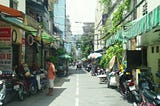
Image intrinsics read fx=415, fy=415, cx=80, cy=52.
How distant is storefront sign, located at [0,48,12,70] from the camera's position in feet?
71.9

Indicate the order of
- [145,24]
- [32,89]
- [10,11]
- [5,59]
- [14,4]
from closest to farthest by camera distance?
[145,24]
[10,11]
[32,89]
[5,59]
[14,4]


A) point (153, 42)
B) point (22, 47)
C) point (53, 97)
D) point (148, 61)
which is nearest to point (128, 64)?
point (148, 61)

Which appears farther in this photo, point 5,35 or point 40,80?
point 40,80

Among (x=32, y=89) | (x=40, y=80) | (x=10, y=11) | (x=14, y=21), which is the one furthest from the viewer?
(x=40, y=80)

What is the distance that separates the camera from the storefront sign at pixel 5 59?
21.9 metres

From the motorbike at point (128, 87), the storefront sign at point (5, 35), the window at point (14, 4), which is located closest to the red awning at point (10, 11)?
the storefront sign at point (5, 35)

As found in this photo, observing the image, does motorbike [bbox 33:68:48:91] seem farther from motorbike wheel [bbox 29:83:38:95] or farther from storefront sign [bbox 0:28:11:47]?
storefront sign [bbox 0:28:11:47]

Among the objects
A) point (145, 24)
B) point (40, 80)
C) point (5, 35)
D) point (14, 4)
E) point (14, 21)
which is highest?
point (14, 4)

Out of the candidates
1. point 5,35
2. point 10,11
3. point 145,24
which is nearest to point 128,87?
point 145,24

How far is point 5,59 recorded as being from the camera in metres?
22.2

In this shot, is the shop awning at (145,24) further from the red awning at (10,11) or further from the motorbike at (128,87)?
the red awning at (10,11)

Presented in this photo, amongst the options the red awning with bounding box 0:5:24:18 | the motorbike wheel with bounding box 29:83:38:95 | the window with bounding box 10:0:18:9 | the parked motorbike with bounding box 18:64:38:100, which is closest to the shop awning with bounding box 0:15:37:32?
the red awning with bounding box 0:5:24:18

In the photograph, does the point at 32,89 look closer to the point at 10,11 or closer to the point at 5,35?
the point at 5,35

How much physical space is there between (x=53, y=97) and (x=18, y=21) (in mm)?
3913
